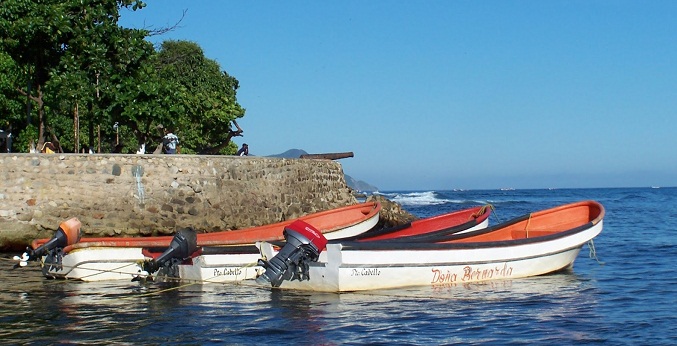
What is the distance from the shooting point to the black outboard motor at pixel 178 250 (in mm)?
14219

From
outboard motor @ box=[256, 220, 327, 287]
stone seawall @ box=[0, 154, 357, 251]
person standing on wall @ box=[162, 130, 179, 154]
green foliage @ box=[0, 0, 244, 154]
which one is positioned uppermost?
green foliage @ box=[0, 0, 244, 154]

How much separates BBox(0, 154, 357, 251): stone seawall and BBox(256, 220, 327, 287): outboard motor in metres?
8.43

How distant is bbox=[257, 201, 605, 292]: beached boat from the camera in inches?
502

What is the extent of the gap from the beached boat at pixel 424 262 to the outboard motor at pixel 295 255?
15mm

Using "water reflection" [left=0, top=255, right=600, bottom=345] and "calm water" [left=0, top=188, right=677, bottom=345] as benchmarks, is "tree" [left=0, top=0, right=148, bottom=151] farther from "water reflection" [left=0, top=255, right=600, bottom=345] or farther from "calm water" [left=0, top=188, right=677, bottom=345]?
"water reflection" [left=0, top=255, right=600, bottom=345]

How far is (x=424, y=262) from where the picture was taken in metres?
13.5

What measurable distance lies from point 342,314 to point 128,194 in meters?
10.5

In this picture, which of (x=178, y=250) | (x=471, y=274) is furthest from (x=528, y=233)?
(x=178, y=250)

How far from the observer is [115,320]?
35.6ft

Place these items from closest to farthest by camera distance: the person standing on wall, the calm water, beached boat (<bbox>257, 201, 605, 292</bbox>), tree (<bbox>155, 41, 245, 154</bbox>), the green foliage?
the calm water → beached boat (<bbox>257, 201, 605, 292</bbox>) → the green foliage → the person standing on wall → tree (<bbox>155, 41, 245, 154</bbox>)

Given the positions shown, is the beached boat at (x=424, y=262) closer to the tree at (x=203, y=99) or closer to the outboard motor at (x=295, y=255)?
the outboard motor at (x=295, y=255)

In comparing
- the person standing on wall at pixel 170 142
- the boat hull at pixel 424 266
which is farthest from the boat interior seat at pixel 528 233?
the person standing on wall at pixel 170 142

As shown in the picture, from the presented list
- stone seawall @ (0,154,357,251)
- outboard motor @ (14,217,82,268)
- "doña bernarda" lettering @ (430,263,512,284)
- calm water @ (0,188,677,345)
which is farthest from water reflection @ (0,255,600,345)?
stone seawall @ (0,154,357,251)

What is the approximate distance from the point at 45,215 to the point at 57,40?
7.62 m
